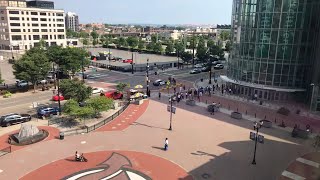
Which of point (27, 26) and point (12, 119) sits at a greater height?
point (27, 26)

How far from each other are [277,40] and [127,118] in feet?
94.2

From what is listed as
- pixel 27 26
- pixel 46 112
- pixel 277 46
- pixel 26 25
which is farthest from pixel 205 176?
pixel 27 26

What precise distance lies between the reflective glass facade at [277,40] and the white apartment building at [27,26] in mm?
95362

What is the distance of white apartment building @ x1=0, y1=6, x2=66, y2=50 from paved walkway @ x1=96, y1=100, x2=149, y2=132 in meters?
91.3

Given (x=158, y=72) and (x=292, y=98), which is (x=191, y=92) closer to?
(x=292, y=98)

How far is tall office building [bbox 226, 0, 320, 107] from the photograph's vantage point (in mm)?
48000

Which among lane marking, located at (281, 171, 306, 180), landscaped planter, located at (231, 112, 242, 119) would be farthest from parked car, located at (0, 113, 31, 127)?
lane marking, located at (281, 171, 306, 180)

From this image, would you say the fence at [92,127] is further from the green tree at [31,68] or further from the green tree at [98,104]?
the green tree at [31,68]

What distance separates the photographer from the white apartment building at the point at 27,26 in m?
120

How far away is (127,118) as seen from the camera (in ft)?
131

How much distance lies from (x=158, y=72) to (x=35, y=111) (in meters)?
39.2

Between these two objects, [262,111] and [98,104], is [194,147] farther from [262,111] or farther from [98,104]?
[262,111]

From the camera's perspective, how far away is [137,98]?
48.8 metres

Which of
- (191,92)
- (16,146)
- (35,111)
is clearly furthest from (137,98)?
(16,146)
